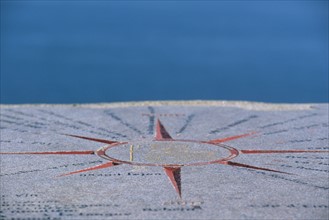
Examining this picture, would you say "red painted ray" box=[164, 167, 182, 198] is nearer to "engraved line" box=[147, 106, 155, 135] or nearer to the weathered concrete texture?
the weathered concrete texture

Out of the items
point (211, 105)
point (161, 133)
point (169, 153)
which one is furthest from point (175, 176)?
point (211, 105)

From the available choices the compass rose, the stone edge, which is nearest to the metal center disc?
the compass rose

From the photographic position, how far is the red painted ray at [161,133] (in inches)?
197

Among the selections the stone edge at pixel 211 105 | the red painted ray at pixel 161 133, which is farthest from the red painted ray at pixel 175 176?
the stone edge at pixel 211 105

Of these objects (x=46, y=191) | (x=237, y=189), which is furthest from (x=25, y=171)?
(x=237, y=189)

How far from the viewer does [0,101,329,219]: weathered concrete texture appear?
11.6 feet

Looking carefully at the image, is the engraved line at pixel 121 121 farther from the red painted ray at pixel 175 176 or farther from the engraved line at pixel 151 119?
the red painted ray at pixel 175 176

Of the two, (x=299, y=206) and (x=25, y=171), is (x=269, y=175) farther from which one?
(x=25, y=171)

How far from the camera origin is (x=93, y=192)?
3.78 m

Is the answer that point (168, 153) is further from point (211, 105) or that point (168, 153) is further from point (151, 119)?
point (211, 105)

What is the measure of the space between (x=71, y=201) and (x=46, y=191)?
0.23 meters

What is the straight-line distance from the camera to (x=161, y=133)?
517 cm

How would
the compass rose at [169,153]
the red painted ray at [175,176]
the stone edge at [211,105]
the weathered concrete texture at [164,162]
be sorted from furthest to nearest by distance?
the stone edge at [211,105]
the compass rose at [169,153]
the red painted ray at [175,176]
the weathered concrete texture at [164,162]

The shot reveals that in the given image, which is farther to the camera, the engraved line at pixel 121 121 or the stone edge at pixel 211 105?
the stone edge at pixel 211 105
